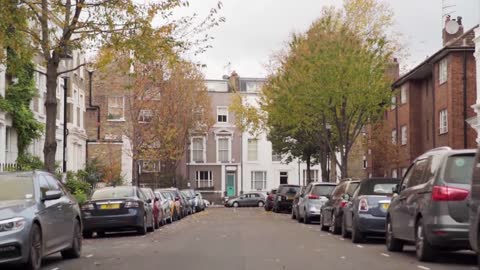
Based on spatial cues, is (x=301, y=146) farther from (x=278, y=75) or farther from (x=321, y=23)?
(x=321, y=23)

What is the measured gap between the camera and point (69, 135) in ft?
134

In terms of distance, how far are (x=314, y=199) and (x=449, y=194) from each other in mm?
16167

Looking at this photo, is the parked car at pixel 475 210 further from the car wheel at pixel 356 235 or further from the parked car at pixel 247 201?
the parked car at pixel 247 201

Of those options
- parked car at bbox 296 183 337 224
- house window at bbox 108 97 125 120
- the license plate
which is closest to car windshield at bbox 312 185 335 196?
parked car at bbox 296 183 337 224

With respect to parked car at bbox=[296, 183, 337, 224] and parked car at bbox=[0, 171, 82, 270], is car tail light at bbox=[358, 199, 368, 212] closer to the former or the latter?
parked car at bbox=[0, 171, 82, 270]

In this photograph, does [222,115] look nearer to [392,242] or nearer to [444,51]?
[444,51]

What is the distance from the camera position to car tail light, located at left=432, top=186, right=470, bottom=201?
1201 centimetres

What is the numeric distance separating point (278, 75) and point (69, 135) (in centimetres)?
1166

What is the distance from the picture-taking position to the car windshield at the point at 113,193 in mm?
21688

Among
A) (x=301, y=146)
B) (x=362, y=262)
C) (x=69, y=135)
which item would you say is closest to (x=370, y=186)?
(x=362, y=262)

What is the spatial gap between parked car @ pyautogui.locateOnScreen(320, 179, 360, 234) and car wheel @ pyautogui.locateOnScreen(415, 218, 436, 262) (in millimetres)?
6162

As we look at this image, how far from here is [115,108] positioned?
5391cm

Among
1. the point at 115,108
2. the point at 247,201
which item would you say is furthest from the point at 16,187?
the point at 247,201

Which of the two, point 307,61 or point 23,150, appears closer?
point 23,150
